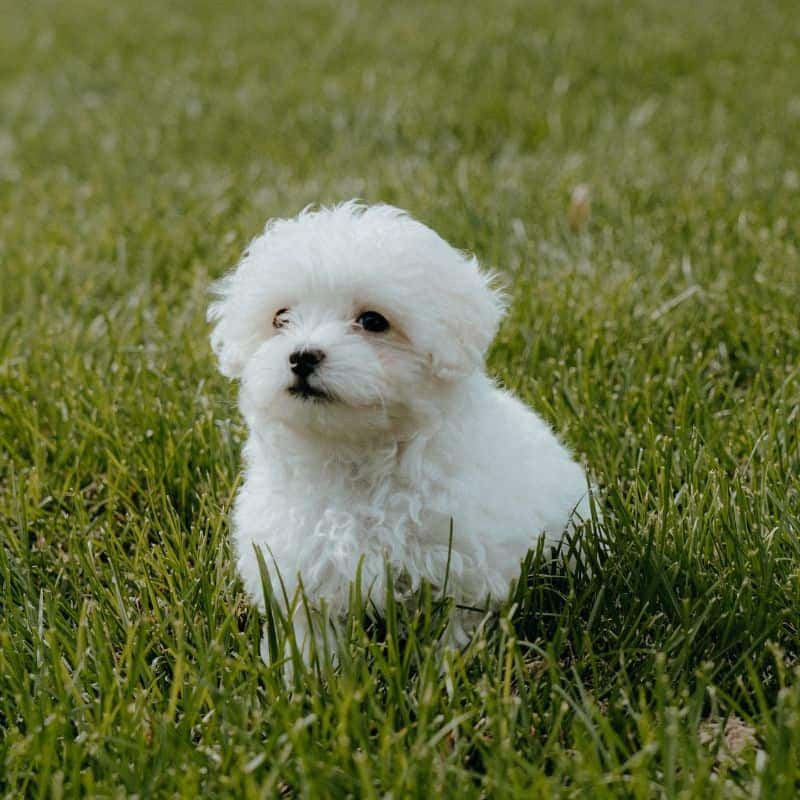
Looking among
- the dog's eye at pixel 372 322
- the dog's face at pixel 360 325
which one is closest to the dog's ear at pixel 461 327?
the dog's face at pixel 360 325

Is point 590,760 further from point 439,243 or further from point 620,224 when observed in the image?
point 620,224

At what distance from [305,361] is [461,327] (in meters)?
0.38

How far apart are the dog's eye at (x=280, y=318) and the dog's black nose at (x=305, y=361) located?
9.0 inches

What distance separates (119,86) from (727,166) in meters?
4.64

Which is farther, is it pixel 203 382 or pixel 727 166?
pixel 727 166

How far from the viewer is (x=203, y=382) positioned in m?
3.64

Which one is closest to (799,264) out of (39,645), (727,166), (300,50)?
(727,166)

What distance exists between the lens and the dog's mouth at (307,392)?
2408mm

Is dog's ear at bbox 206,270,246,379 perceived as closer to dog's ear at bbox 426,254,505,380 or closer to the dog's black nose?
the dog's black nose

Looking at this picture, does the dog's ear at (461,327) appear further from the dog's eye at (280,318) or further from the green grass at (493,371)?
the green grass at (493,371)

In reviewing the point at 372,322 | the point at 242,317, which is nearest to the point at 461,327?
the point at 372,322

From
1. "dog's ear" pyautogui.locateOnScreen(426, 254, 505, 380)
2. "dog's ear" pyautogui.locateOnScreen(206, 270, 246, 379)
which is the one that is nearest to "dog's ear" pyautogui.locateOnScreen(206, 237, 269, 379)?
"dog's ear" pyautogui.locateOnScreen(206, 270, 246, 379)

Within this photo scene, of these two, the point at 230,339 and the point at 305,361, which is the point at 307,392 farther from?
the point at 230,339

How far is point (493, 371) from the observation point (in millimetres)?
3701
